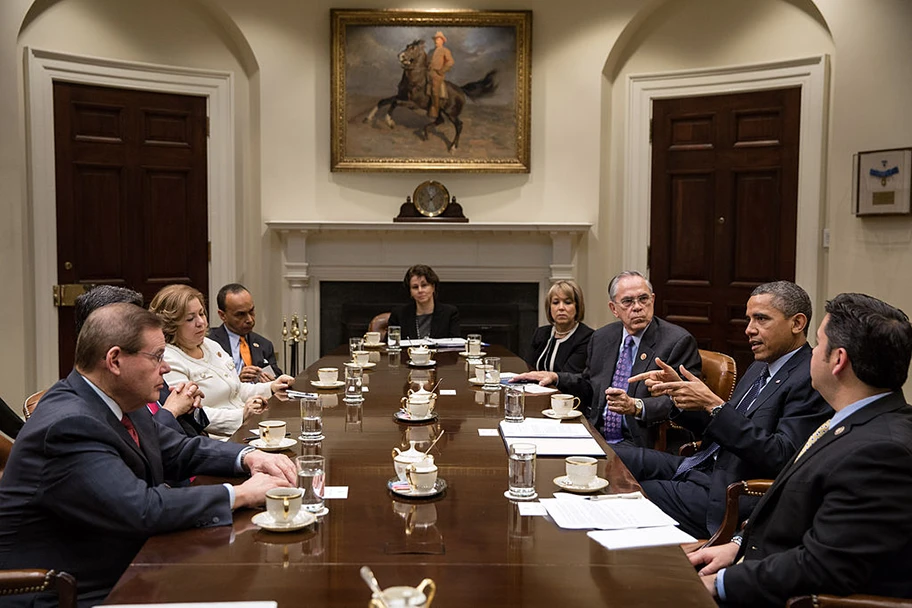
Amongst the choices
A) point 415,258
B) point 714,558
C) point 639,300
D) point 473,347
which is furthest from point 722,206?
point 714,558

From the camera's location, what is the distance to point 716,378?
4.33 m

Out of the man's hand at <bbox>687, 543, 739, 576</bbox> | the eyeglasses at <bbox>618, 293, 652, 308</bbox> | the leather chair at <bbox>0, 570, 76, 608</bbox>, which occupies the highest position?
the eyeglasses at <bbox>618, 293, 652, 308</bbox>

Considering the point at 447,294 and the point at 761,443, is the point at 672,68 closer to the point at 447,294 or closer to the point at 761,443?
the point at 447,294

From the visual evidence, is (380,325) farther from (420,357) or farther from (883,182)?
(883,182)

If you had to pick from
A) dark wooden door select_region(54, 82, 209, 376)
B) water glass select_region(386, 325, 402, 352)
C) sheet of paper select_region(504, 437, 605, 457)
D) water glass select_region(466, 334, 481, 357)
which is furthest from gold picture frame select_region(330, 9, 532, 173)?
sheet of paper select_region(504, 437, 605, 457)

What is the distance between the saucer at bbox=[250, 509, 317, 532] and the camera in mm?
2016

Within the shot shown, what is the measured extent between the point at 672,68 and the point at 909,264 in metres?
2.61

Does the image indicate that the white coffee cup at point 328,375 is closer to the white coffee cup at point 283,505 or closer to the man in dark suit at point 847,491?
the white coffee cup at point 283,505

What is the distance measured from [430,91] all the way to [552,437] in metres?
5.08

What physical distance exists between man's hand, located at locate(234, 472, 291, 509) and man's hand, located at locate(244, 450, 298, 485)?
140mm

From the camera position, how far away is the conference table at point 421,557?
1703mm

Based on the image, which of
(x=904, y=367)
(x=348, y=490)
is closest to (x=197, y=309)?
→ (x=348, y=490)

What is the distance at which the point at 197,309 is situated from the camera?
12.4 ft

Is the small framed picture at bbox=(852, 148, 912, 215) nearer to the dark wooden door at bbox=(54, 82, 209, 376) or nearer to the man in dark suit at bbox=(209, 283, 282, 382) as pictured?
the man in dark suit at bbox=(209, 283, 282, 382)
